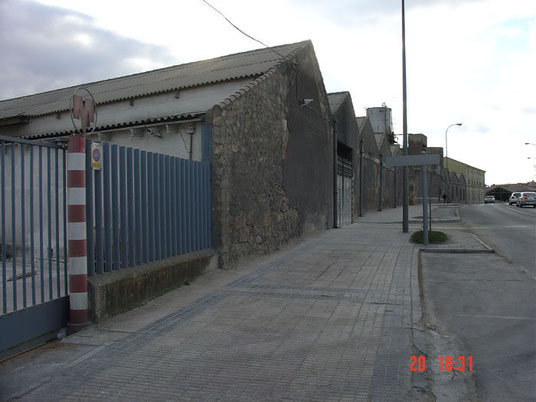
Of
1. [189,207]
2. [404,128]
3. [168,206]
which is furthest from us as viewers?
[404,128]

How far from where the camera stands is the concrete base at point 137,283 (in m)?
5.36

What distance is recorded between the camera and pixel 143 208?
6.51 m

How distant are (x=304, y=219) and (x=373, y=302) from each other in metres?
7.38

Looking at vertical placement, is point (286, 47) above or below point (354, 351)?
above

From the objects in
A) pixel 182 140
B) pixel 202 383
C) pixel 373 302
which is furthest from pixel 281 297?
pixel 182 140

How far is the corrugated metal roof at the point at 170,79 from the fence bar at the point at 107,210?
7.03 meters

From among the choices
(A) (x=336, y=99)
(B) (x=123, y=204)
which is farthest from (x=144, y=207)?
(A) (x=336, y=99)

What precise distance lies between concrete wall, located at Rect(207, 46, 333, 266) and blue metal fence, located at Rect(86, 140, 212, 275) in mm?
439

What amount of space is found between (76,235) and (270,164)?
6.26 meters

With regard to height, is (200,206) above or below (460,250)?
above

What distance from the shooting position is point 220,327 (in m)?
5.27

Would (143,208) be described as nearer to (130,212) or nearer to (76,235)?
(130,212)

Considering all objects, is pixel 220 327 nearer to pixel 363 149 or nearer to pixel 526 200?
pixel 363 149

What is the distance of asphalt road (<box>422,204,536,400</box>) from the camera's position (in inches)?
158
